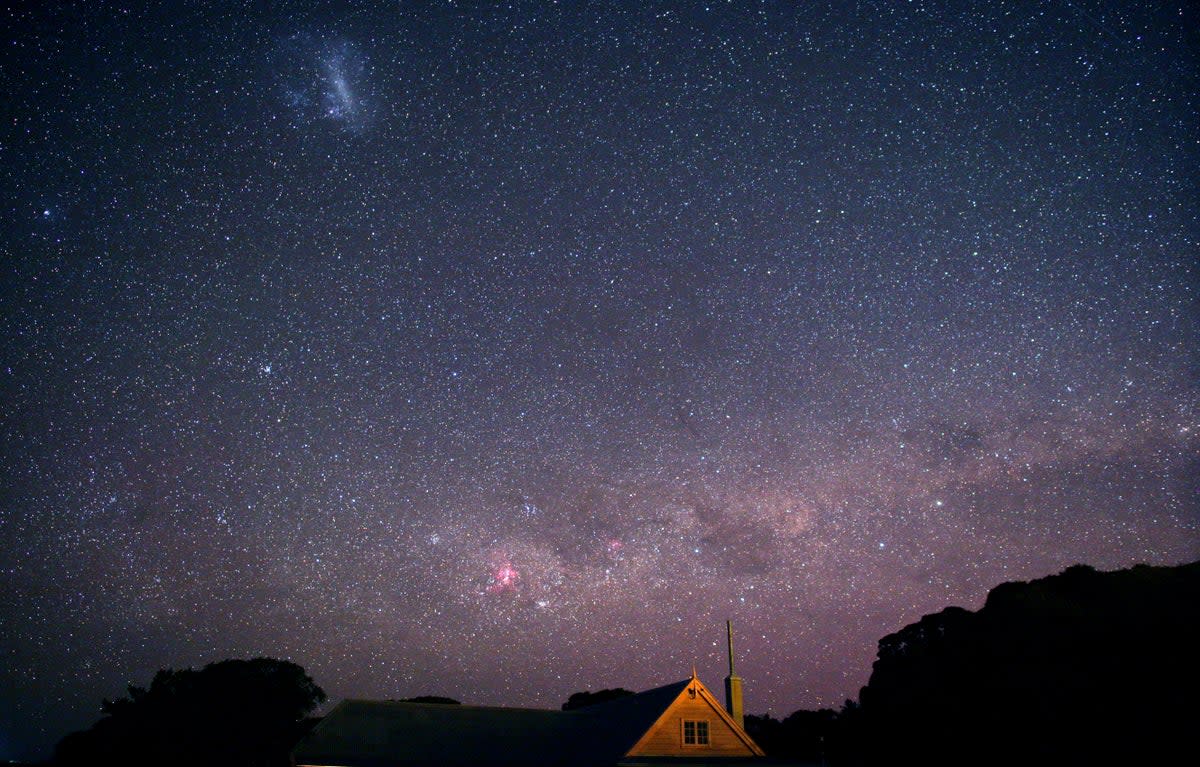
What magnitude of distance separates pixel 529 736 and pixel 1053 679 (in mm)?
27189

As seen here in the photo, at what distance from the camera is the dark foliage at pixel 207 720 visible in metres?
54.4

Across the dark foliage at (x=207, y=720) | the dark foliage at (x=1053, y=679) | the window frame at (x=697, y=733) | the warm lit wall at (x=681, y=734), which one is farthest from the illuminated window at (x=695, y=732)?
the dark foliage at (x=207, y=720)

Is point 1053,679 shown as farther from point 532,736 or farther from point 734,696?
point 532,736

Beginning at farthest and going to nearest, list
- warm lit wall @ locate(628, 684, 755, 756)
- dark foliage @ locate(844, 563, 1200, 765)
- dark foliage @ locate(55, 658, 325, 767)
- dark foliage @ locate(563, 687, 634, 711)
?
1. dark foliage @ locate(563, 687, 634, 711)
2. dark foliage @ locate(55, 658, 325, 767)
3. dark foliage @ locate(844, 563, 1200, 765)
4. warm lit wall @ locate(628, 684, 755, 756)

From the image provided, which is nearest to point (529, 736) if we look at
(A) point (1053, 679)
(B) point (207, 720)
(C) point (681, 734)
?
(C) point (681, 734)

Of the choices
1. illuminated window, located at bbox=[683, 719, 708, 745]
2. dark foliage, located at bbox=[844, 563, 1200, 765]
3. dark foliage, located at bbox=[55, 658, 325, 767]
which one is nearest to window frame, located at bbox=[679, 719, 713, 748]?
illuminated window, located at bbox=[683, 719, 708, 745]

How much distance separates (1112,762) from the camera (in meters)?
36.7

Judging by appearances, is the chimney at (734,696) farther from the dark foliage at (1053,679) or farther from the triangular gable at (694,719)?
the dark foliage at (1053,679)

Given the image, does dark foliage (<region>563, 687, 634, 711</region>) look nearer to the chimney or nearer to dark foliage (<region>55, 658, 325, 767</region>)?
dark foliage (<region>55, 658, 325, 767</region>)

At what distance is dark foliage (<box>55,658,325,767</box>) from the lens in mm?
54406

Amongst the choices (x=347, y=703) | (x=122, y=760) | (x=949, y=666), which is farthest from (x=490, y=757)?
(x=122, y=760)

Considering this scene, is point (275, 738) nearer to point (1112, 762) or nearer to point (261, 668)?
point (261, 668)

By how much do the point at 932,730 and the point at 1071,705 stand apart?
9.25m

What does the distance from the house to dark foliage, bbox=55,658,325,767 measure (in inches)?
922
